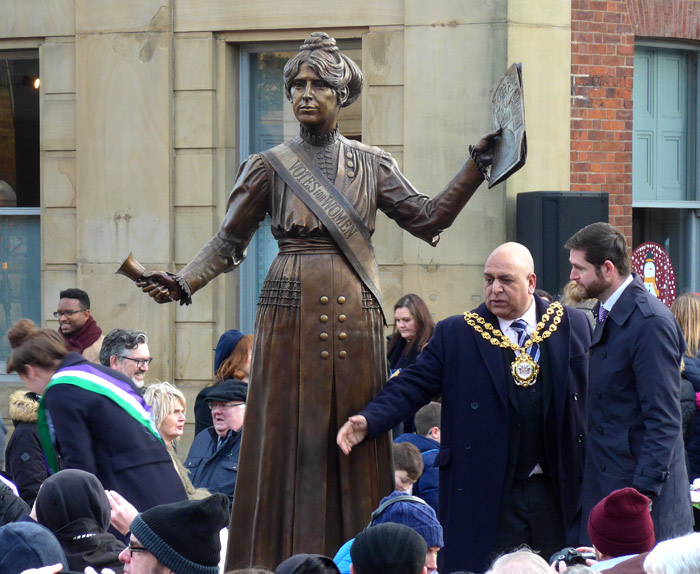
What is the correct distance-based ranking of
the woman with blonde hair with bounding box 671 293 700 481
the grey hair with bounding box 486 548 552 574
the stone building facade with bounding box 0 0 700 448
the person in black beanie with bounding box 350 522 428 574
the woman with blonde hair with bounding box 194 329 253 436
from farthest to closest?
1. the stone building facade with bounding box 0 0 700 448
2. the woman with blonde hair with bounding box 194 329 253 436
3. the woman with blonde hair with bounding box 671 293 700 481
4. the person in black beanie with bounding box 350 522 428 574
5. the grey hair with bounding box 486 548 552 574

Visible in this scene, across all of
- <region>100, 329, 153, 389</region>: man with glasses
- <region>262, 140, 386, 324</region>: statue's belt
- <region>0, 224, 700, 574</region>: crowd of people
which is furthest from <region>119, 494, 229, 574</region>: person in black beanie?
<region>100, 329, 153, 389</region>: man with glasses

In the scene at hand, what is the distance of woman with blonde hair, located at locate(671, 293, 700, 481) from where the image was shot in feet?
26.0

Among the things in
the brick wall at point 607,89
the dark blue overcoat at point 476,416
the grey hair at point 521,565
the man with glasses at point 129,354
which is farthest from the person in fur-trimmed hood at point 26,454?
the brick wall at point 607,89

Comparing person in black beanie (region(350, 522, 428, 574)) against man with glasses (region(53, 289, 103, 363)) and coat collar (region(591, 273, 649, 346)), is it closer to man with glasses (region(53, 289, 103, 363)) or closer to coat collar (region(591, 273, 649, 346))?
coat collar (region(591, 273, 649, 346))

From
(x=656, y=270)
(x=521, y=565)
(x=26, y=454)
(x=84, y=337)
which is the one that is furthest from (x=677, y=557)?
(x=656, y=270)

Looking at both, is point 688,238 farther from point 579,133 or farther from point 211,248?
point 211,248

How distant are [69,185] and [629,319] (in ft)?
24.5

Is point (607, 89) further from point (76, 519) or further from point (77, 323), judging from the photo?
point (76, 519)

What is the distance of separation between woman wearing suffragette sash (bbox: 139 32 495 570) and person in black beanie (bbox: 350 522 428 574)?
1562mm

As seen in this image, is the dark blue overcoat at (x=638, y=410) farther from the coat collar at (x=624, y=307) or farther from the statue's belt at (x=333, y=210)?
the statue's belt at (x=333, y=210)

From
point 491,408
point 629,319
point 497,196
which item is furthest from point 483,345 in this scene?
point 497,196

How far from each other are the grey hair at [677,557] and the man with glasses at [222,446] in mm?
3769

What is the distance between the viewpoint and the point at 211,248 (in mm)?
5617

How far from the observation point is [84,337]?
9914mm
